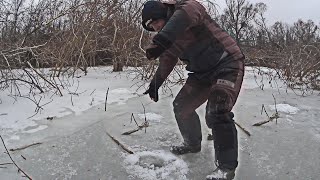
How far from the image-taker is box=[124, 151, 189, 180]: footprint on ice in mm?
2861

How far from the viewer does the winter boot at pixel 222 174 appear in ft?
8.95

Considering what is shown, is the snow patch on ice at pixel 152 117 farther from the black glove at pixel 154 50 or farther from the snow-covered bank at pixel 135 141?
the black glove at pixel 154 50

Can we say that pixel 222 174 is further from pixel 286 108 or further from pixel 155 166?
pixel 286 108

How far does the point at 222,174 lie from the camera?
2.73 metres

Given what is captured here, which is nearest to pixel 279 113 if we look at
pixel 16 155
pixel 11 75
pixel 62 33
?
pixel 16 155

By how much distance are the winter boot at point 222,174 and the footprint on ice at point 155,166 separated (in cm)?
22

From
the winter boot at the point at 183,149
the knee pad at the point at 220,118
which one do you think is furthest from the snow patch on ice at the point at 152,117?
the knee pad at the point at 220,118

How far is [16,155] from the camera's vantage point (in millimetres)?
3115

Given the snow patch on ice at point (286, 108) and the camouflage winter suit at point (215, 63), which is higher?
the camouflage winter suit at point (215, 63)

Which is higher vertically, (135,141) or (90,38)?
(90,38)

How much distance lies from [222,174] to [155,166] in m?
0.55

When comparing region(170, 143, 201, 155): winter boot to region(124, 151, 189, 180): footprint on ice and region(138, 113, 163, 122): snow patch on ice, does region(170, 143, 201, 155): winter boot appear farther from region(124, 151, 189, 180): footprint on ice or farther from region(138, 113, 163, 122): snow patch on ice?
region(138, 113, 163, 122): snow patch on ice

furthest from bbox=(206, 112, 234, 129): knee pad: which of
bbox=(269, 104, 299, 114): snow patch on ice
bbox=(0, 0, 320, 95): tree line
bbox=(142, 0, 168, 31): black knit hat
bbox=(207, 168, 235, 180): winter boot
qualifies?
bbox=(0, 0, 320, 95): tree line

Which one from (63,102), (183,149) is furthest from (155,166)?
(63,102)
